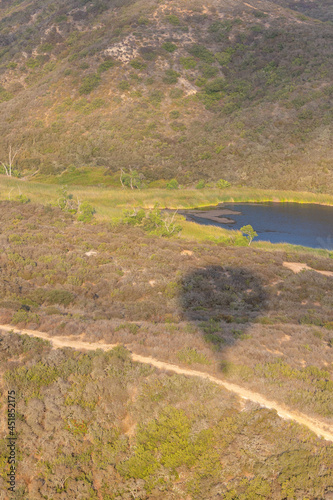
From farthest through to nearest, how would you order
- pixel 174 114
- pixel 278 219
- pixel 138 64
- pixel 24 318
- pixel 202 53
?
pixel 202 53 < pixel 138 64 < pixel 174 114 < pixel 278 219 < pixel 24 318

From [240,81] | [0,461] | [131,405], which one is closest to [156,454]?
[131,405]

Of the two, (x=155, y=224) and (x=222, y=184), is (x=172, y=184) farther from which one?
(x=155, y=224)

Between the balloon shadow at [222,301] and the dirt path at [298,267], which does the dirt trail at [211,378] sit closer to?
the balloon shadow at [222,301]

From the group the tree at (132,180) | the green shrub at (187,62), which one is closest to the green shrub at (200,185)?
the tree at (132,180)

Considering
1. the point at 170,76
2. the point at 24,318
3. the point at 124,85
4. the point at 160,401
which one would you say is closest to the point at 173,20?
the point at 170,76

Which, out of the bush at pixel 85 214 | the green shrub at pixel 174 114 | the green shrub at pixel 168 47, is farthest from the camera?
the green shrub at pixel 168 47

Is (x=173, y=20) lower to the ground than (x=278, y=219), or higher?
higher
